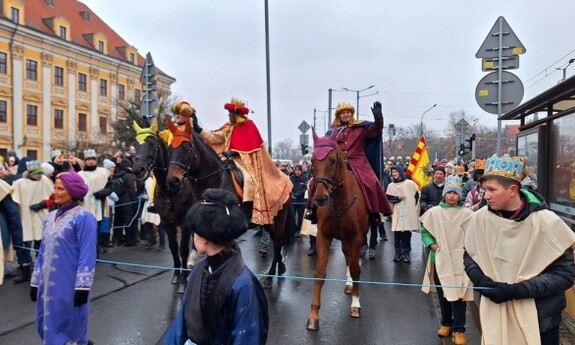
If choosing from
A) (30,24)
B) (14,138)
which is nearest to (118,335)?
(14,138)

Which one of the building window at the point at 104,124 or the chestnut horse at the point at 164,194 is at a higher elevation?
the building window at the point at 104,124

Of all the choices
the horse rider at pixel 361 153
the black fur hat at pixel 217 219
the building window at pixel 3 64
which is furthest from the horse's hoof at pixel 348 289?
the building window at pixel 3 64

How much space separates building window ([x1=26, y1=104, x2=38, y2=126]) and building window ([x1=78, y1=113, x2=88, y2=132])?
14.5 feet

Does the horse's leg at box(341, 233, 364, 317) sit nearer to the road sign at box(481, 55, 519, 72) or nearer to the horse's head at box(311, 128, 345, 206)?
the horse's head at box(311, 128, 345, 206)

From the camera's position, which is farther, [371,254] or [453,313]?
[371,254]

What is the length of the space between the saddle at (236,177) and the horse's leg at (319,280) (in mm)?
1715

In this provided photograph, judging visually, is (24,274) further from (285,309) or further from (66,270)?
(285,309)

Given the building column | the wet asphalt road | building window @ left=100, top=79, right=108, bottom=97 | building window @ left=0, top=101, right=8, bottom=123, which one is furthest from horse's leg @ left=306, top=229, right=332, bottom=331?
building window @ left=100, top=79, right=108, bottom=97

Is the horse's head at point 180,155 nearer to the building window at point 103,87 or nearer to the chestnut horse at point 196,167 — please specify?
the chestnut horse at point 196,167

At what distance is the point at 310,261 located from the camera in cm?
903

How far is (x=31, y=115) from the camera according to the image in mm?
39906

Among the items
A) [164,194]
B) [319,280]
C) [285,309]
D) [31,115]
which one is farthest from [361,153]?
[31,115]

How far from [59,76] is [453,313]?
4647cm

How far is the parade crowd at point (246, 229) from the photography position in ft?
7.36
